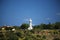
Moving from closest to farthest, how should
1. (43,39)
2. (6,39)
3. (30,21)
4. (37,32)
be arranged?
(6,39) → (43,39) → (37,32) → (30,21)

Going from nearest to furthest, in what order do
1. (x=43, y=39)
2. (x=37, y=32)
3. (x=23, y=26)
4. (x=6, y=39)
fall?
(x=6, y=39)
(x=43, y=39)
(x=37, y=32)
(x=23, y=26)

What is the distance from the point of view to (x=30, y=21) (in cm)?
2242

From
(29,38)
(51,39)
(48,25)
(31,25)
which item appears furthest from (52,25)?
(29,38)

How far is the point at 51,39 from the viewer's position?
15.6m

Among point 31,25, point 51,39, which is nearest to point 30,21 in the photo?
point 31,25

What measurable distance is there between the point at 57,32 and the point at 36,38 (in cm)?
378

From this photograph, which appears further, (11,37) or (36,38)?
(36,38)

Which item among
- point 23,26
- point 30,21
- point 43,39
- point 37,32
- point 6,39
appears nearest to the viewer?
point 6,39

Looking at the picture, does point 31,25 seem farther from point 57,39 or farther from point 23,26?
point 57,39

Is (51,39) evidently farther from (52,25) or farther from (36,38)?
(52,25)

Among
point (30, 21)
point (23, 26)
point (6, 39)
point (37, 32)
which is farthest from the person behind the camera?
point (23, 26)

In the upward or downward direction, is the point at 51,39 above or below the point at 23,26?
below

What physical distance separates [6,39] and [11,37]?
33 centimetres

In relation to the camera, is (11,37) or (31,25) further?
(31,25)
